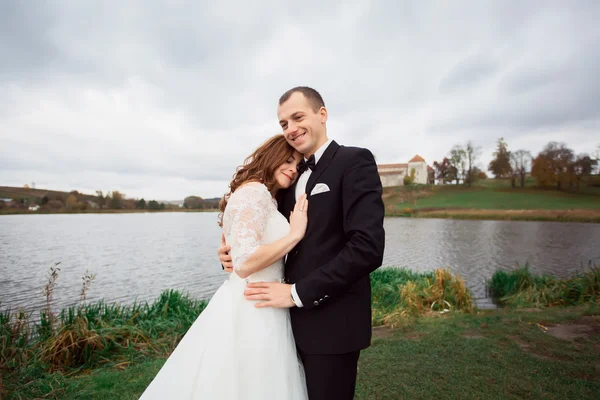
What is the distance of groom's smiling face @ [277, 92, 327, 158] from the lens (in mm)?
2082

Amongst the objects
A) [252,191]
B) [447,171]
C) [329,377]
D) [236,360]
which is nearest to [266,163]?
[252,191]

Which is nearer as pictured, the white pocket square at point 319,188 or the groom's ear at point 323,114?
the white pocket square at point 319,188

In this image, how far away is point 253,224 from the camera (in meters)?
2.01

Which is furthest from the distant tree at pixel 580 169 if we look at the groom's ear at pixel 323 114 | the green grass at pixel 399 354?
the groom's ear at pixel 323 114

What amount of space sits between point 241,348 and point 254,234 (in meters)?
0.66

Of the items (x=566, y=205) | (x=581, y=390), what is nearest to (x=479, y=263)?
(x=581, y=390)

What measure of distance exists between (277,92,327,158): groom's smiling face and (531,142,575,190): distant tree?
7829 centimetres

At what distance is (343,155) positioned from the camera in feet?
6.56

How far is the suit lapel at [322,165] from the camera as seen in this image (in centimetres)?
203

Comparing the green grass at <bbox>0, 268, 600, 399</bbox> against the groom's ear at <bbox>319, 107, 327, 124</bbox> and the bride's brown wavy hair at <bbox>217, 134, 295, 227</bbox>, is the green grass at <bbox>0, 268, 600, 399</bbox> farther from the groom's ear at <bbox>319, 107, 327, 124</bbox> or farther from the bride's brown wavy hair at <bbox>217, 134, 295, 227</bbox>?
the groom's ear at <bbox>319, 107, 327, 124</bbox>

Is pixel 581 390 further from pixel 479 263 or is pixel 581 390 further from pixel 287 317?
pixel 479 263

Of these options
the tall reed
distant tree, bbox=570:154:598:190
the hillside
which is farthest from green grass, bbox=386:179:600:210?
the tall reed

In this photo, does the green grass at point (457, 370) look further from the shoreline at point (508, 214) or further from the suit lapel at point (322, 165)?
the shoreline at point (508, 214)

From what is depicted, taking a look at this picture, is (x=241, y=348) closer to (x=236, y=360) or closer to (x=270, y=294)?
(x=236, y=360)
